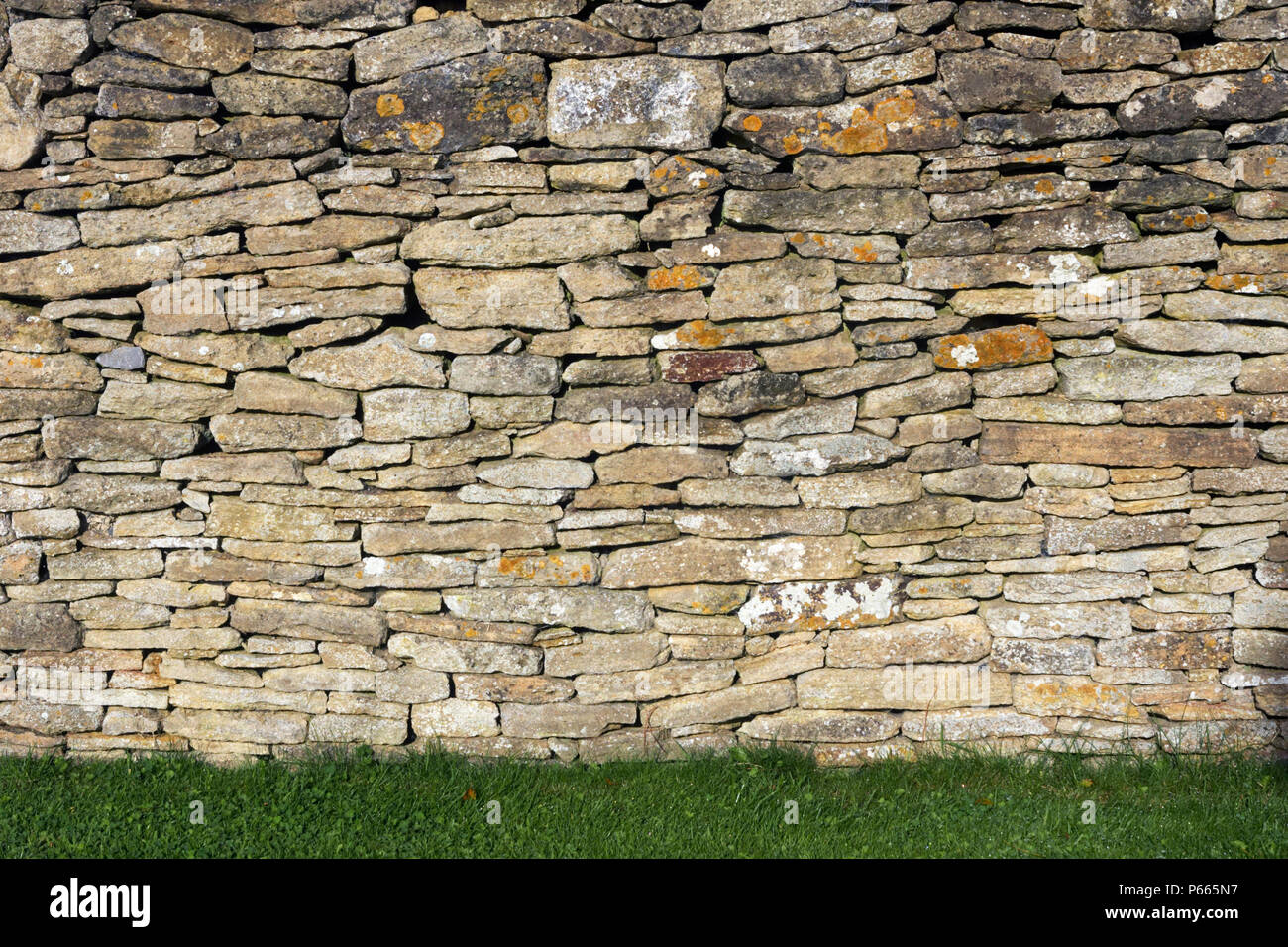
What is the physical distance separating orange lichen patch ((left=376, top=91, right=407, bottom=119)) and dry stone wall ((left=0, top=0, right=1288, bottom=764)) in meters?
0.01

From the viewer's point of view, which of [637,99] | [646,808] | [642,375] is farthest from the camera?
[642,375]

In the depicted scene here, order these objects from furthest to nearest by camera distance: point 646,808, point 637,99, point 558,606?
1. point 558,606
2. point 637,99
3. point 646,808

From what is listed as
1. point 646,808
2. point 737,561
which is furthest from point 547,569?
point 646,808

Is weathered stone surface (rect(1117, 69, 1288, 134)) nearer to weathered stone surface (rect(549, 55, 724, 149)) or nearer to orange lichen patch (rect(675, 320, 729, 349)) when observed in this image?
weathered stone surface (rect(549, 55, 724, 149))

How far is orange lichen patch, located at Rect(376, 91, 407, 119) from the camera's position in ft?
12.6

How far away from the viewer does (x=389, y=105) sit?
384 cm

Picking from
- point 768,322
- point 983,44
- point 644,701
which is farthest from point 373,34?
point 644,701

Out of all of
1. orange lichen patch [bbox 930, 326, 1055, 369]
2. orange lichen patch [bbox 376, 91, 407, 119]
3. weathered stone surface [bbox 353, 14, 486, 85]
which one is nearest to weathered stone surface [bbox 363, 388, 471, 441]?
orange lichen patch [bbox 376, 91, 407, 119]

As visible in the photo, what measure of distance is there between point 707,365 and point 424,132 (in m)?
1.51

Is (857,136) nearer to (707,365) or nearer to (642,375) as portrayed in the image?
(707,365)

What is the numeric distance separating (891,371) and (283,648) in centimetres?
287

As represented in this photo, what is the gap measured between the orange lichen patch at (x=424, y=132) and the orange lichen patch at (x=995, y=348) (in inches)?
87.8

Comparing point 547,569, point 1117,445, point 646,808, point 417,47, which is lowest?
point 646,808

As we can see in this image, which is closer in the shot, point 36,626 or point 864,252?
point 864,252
